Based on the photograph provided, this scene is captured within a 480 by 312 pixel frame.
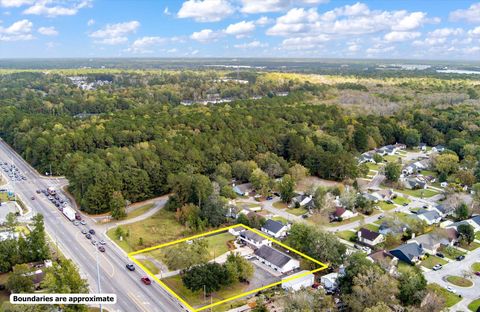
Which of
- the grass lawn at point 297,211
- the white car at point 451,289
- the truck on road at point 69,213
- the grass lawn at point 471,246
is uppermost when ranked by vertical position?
the truck on road at point 69,213

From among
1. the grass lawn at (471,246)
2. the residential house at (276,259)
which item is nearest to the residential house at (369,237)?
the grass lawn at (471,246)

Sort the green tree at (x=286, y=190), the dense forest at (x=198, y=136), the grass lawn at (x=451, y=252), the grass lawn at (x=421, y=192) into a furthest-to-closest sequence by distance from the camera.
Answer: the grass lawn at (x=421, y=192)
the dense forest at (x=198, y=136)
the green tree at (x=286, y=190)
the grass lawn at (x=451, y=252)

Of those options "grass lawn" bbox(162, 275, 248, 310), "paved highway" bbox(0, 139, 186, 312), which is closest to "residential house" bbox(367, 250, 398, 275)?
"grass lawn" bbox(162, 275, 248, 310)

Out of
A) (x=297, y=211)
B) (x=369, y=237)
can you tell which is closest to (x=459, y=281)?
(x=369, y=237)

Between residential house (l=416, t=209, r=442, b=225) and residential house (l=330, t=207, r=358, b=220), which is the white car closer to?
residential house (l=416, t=209, r=442, b=225)

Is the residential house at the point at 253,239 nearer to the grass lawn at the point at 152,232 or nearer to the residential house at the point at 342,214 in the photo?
the grass lawn at the point at 152,232

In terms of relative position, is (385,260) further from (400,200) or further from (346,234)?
(400,200)

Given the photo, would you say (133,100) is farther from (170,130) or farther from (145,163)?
(145,163)
